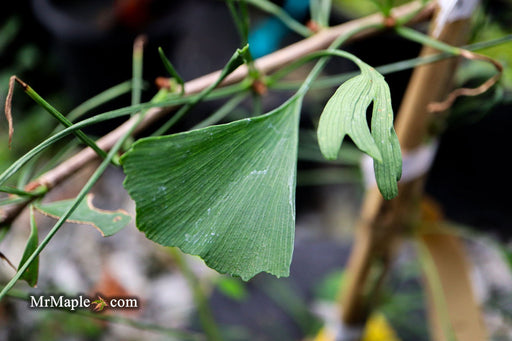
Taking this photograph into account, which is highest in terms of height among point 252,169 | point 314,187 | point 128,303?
point 252,169

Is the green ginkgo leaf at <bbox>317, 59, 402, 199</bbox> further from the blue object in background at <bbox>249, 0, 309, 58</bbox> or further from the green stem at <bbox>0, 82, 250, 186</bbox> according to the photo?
the blue object in background at <bbox>249, 0, 309, 58</bbox>

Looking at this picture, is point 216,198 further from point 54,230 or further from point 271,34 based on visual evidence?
point 271,34

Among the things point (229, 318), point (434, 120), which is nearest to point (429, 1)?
point (434, 120)

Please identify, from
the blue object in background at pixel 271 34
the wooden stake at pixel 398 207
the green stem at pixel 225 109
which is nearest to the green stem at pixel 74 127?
the green stem at pixel 225 109

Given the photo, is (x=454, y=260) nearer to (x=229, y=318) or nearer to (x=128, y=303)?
(x=128, y=303)

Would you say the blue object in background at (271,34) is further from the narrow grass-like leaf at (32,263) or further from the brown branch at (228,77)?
the narrow grass-like leaf at (32,263)

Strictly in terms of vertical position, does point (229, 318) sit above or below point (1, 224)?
below
